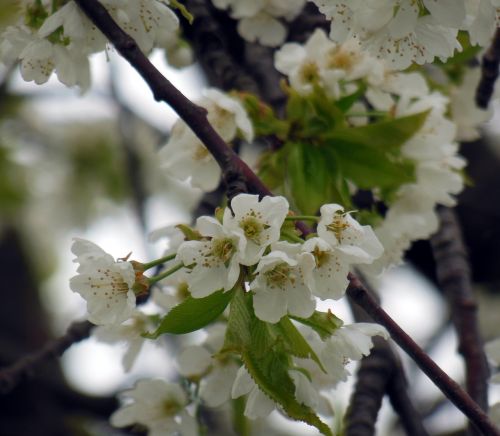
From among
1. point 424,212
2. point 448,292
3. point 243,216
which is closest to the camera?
point 243,216

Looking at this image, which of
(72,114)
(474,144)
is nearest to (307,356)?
(474,144)

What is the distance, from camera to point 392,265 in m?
1.87

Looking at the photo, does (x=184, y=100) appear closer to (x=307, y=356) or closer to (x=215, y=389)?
(x=307, y=356)

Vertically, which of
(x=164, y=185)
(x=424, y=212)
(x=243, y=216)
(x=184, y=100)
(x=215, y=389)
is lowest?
(x=164, y=185)

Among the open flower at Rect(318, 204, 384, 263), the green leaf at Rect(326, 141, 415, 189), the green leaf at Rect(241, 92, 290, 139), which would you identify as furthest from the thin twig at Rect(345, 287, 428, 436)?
the open flower at Rect(318, 204, 384, 263)

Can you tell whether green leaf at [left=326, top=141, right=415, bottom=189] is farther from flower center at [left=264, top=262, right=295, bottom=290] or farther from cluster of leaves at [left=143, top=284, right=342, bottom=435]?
flower center at [left=264, top=262, right=295, bottom=290]

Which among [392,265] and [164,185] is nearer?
[392,265]

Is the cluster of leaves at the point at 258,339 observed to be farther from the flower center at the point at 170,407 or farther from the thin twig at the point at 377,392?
the thin twig at the point at 377,392

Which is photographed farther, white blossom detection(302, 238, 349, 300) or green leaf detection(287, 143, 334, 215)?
green leaf detection(287, 143, 334, 215)

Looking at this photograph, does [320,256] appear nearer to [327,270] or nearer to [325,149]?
[327,270]

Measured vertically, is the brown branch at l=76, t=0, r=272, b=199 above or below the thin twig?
above

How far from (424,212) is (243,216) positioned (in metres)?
0.77

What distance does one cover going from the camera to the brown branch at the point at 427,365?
128 centimetres

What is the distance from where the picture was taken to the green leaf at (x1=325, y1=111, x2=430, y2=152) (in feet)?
5.94
